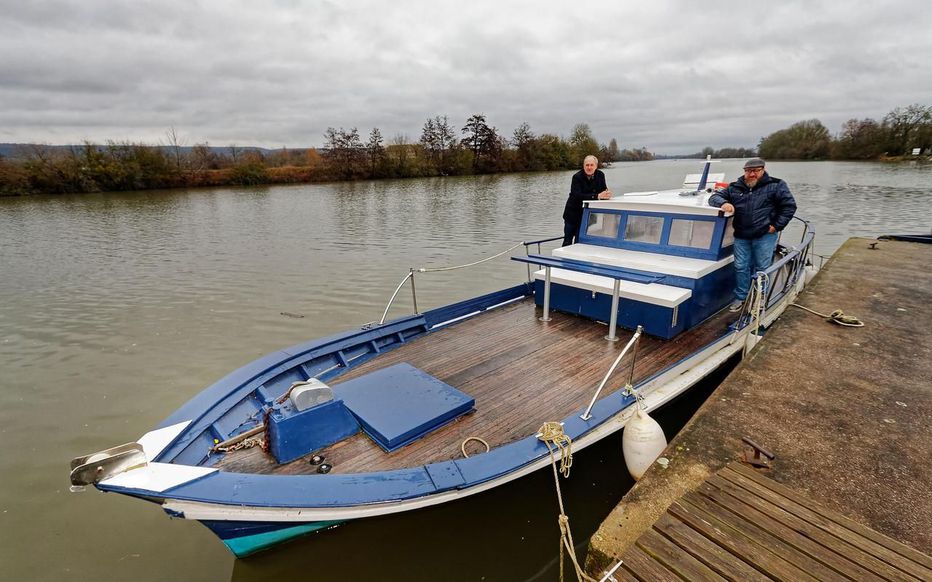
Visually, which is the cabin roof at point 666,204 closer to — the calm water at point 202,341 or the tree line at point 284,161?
Answer: the calm water at point 202,341

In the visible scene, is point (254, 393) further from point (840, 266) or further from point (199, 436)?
point (840, 266)

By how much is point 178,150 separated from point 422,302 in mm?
63728

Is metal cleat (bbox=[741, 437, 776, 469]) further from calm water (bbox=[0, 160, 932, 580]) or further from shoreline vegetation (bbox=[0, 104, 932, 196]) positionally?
shoreline vegetation (bbox=[0, 104, 932, 196])

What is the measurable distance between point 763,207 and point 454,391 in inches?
226

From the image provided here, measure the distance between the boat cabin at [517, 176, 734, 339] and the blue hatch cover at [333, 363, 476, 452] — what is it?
2816 mm

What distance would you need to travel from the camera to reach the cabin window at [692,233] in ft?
23.1

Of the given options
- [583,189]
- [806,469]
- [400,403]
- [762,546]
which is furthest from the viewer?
[583,189]

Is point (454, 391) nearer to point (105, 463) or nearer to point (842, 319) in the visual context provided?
point (105, 463)

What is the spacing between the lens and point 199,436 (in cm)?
411

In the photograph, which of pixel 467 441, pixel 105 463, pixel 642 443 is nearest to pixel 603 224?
pixel 642 443

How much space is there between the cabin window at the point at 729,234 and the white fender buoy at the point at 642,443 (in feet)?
13.5

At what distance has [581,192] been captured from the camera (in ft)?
28.0

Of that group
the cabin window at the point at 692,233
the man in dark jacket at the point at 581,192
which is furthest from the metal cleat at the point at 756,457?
the man in dark jacket at the point at 581,192

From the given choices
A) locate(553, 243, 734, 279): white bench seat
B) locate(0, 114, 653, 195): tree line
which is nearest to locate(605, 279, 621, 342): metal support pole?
locate(553, 243, 734, 279): white bench seat
